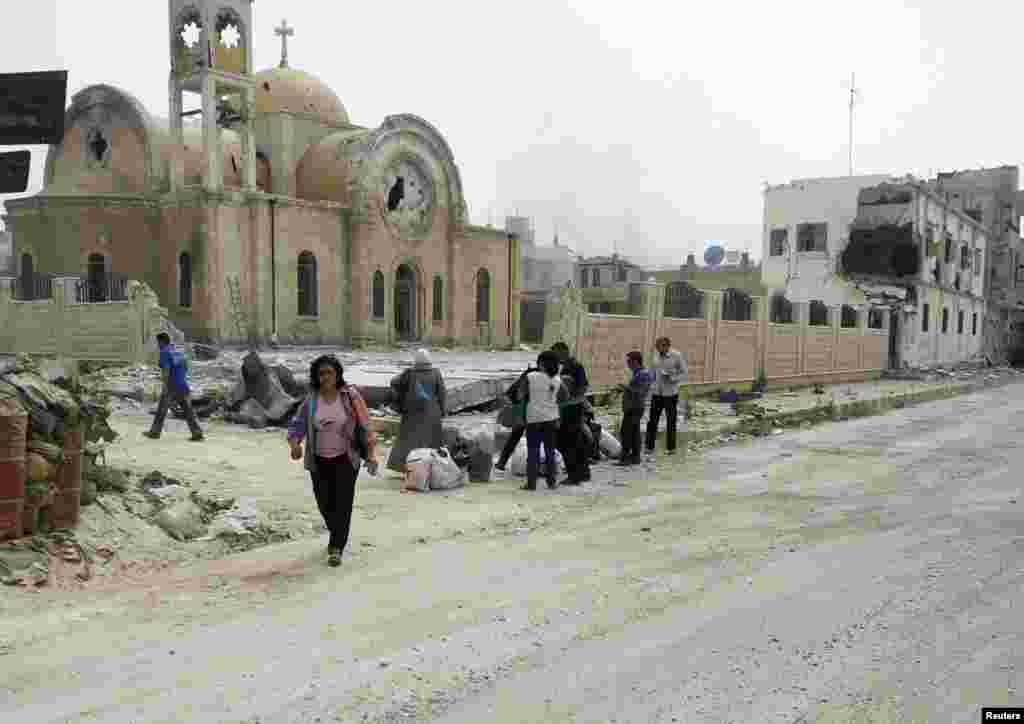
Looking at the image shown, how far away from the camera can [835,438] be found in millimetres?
13219

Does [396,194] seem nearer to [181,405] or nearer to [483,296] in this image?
[483,296]

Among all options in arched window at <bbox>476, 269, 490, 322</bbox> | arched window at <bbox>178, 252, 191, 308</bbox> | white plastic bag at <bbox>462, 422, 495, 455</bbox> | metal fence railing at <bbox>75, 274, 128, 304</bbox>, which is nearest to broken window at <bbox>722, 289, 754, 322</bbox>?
white plastic bag at <bbox>462, 422, 495, 455</bbox>

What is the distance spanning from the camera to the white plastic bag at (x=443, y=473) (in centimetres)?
838

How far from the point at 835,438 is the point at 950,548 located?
7.32 m

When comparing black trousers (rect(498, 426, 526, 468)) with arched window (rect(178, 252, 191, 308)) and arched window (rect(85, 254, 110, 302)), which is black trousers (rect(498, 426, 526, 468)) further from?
arched window (rect(85, 254, 110, 302))

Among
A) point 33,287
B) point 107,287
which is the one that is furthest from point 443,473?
point 33,287

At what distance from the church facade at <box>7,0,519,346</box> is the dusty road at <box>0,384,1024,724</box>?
2140 centimetres

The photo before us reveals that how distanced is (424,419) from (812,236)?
1277 inches

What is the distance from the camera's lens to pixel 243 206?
26391mm

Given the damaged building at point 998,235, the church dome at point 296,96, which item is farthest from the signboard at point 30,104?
the damaged building at point 998,235

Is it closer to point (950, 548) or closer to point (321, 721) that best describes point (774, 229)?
point (950, 548)

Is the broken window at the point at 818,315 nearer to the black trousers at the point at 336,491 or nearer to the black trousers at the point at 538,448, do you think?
the black trousers at the point at 538,448

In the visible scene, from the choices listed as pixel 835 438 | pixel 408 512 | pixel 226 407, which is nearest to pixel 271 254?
pixel 226 407

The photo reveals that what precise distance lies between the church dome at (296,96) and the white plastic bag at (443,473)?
25947 mm
